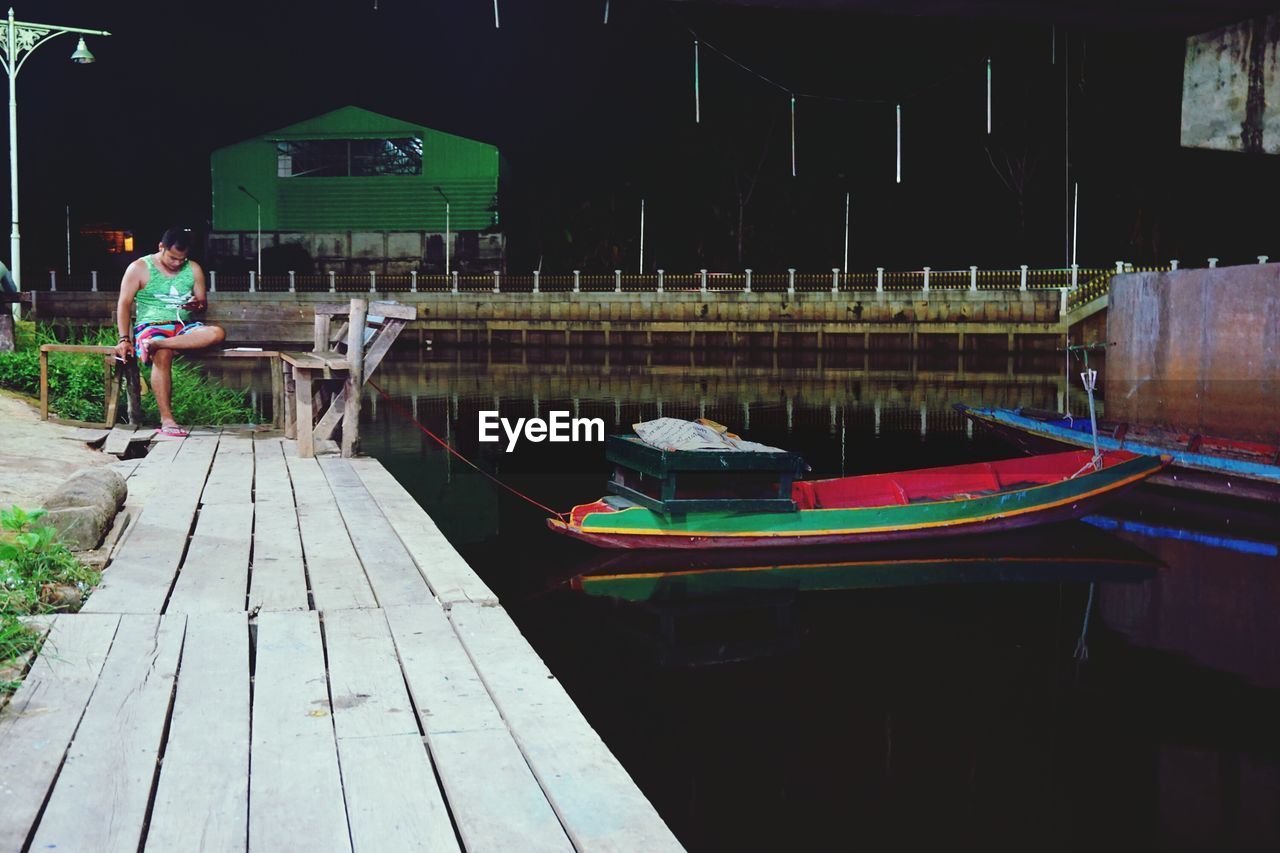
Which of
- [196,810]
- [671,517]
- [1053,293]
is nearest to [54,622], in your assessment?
[196,810]

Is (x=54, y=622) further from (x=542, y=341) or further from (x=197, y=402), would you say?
(x=542, y=341)

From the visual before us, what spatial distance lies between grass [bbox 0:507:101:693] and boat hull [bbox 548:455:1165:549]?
514 cm

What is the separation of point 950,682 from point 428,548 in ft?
10.5

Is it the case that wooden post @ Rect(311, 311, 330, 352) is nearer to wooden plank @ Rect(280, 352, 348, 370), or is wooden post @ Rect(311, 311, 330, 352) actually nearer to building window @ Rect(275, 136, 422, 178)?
wooden plank @ Rect(280, 352, 348, 370)

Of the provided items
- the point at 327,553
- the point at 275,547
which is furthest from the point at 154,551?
the point at 327,553

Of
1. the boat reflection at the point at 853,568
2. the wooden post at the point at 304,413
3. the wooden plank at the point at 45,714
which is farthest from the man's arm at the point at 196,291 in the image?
the wooden plank at the point at 45,714

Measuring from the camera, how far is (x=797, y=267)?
54.1 m

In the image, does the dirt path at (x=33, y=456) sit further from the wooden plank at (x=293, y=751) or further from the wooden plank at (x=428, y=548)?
the wooden plank at (x=293, y=751)

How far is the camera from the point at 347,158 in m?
48.3

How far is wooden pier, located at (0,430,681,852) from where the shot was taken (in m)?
3.30

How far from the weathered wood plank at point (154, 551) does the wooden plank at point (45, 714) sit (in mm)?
299

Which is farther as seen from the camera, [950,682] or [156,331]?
[156,331]

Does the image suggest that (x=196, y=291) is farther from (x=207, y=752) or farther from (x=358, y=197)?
(x=358, y=197)

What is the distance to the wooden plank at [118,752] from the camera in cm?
Answer: 319
